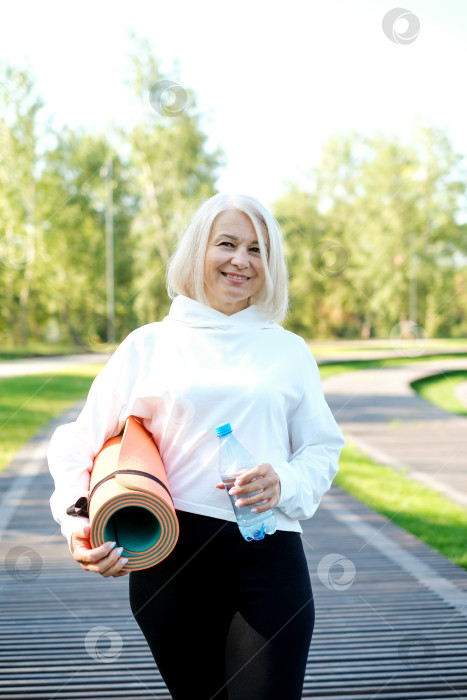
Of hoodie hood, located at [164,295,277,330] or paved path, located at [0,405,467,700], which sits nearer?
hoodie hood, located at [164,295,277,330]

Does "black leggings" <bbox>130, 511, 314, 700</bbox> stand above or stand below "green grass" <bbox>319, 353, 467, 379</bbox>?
above

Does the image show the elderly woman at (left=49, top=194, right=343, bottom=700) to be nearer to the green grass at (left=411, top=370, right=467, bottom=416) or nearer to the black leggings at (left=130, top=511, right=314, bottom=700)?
the black leggings at (left=130, top=511, right=314, bottom=700)

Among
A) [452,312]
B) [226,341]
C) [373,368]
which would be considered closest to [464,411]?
[373,368]

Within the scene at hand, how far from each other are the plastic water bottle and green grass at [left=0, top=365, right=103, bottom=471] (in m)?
5.93

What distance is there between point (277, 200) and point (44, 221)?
17865 millimetres

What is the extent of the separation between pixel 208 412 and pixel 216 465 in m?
0.13

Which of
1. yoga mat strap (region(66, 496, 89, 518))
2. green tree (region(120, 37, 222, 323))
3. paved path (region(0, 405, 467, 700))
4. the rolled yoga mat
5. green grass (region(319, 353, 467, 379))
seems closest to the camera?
the rolled yoga mat

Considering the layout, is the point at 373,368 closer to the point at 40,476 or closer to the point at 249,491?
the point at 40,476

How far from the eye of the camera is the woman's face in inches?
77.8

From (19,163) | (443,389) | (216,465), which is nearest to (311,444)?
(216,465)

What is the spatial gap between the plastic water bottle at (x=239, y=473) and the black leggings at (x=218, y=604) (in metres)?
0.05

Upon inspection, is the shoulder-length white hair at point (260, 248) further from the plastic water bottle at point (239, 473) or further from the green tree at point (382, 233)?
the green tree at point (382, 233)

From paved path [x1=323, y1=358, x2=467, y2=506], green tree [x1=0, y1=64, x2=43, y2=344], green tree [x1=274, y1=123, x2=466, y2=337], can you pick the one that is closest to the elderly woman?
paved path [x1=323, y1=358, x2=467, y2=506]

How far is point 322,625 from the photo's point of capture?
Result: 3.62m
